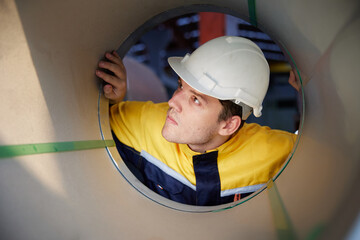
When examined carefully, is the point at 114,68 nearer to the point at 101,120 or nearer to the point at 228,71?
the point at 101,120

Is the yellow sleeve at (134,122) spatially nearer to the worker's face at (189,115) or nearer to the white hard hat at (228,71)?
the worker's face at (189,115)

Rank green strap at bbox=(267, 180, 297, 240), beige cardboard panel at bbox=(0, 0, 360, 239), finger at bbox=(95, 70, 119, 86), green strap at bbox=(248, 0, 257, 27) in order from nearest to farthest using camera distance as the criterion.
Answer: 1. beige cardboard panel at bbox=(0, 0, 360, 239)
2. green strap at bbox=(267, 180, 297, 240)
3. green strap at bbox=(248, 0, 257, 27)
4. finger at bbox=(95, 70, 119, 86)

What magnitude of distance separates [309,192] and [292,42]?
1.91 feet

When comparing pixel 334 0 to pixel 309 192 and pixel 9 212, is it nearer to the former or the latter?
pixel 309 192

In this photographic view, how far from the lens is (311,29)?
1222mm

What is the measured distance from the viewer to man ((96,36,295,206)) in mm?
1715

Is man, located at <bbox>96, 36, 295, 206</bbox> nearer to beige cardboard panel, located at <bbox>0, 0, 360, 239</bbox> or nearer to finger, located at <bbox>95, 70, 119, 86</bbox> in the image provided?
finger, located at <bbox>95, 70, 119, 86</bbox>

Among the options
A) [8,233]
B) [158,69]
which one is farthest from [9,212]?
[158,69]

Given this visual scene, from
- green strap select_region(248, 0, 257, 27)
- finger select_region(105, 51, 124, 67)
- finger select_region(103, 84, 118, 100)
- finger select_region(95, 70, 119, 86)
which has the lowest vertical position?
finger select_region(103, 84, 118, 100)

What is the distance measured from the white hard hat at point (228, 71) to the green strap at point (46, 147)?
0.53 metres

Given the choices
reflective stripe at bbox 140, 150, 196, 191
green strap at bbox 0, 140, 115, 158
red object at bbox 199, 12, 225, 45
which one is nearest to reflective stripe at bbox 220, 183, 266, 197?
reflective stripe at bbox 140, 150, 196, 191

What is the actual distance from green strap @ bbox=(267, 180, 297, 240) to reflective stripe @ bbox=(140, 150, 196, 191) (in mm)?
528

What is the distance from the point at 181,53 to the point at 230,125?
152 inches

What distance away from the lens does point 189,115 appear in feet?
5.90
